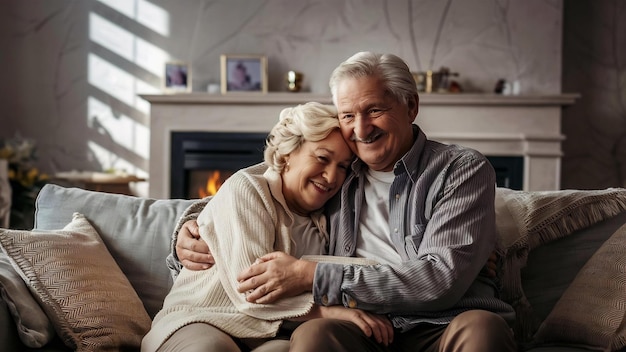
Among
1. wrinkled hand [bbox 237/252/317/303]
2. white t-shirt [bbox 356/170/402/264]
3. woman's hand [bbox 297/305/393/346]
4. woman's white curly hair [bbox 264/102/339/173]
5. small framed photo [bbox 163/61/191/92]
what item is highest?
small framed photo [bbox 163/61/191/92]

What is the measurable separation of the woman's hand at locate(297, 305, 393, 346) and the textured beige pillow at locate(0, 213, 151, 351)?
1.77 ft

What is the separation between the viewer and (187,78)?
17.6 ft

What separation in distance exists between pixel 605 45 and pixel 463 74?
1.02 metres

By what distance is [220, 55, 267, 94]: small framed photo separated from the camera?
17.2 ft

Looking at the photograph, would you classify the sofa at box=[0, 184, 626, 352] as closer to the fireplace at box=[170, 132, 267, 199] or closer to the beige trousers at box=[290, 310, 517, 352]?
the beige trousers at box=[290, 310, 517, 352]

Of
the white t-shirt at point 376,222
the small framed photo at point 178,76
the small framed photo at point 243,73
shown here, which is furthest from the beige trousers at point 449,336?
the small framed photo at point 178,76

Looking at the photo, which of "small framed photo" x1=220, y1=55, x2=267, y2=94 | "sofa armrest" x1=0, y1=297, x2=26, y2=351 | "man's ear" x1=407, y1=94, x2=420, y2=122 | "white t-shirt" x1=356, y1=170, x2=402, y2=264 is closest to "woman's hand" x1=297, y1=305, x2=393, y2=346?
"white t-shirt" x1=356, y1=170, x2=402, y2=264

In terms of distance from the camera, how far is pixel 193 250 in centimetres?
211

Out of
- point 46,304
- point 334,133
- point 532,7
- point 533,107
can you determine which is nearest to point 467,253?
point 334,133

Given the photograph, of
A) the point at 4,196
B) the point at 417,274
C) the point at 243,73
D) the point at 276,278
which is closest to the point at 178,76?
the point at 243,73

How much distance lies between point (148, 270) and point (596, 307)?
1331mm

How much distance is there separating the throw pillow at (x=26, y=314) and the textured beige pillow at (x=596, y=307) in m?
1.36

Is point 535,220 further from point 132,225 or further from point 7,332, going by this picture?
point 7,332

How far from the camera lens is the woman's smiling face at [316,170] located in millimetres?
2119
